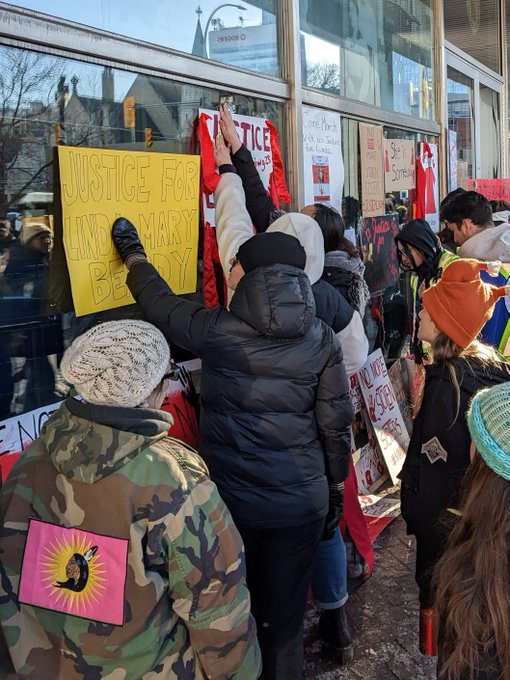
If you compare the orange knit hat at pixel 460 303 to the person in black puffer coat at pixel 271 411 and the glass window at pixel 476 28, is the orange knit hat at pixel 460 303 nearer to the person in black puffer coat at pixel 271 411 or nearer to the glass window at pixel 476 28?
the person in black puffer coat at pixel 271 411

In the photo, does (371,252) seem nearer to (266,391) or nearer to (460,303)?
(460,303)

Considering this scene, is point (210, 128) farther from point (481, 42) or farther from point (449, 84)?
point (481, 42)

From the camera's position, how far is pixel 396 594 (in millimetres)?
3781

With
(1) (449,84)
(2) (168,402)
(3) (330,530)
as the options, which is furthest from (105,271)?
(1) (449,84)

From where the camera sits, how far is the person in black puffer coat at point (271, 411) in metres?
2.44

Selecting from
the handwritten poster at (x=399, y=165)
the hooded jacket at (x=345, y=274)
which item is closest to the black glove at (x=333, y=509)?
the hooded jacket at (x=345, y=274)

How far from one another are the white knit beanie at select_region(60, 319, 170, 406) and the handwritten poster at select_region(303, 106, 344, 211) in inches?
104

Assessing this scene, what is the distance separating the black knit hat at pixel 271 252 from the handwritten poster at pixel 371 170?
281 cm

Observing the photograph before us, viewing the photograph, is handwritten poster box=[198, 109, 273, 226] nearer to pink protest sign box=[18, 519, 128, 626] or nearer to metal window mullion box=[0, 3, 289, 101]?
metal window mullion box=[0, 3, 289, 101]

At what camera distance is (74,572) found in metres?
1.74

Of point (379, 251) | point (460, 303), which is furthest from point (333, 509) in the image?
point (379, 251)

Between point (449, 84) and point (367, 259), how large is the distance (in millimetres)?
2956

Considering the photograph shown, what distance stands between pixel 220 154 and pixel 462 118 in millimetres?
5096

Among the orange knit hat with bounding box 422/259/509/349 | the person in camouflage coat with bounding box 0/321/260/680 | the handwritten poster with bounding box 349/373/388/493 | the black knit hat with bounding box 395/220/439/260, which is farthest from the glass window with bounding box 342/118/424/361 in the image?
the person in camouflage coat with bounding box 0/321/260/680
